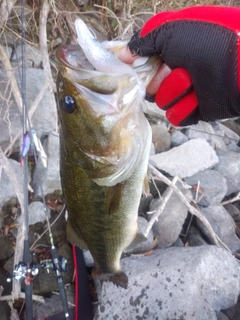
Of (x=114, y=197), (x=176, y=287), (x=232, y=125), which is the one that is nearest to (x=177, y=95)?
(x=114, y=197)

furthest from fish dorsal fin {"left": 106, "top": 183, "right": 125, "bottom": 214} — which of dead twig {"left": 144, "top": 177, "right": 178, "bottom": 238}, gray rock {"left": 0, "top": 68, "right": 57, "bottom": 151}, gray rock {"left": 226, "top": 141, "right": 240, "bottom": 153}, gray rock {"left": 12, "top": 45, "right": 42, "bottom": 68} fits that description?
gray rock {"left": 226, "top": 141, "right": 240, "bottom": 153}

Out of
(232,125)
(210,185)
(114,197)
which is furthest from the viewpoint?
(232,125)

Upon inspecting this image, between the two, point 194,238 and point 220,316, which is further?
point 194,238

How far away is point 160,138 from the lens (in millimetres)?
5160

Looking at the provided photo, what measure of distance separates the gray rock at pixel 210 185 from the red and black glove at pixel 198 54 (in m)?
2.93

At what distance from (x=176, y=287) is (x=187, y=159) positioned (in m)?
2.06

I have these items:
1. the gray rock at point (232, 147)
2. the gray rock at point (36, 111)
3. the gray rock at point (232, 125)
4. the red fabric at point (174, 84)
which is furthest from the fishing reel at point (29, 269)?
the gray rock at point (232, 125)

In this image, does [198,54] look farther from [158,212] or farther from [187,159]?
[187,159]

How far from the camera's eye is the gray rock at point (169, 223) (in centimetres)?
407

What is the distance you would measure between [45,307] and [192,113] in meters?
2.78

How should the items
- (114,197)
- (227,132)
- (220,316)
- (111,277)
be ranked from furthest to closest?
(227,132)
(220,316)
(111,277)
(114,197)

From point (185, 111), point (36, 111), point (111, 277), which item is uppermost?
point (185, 111)

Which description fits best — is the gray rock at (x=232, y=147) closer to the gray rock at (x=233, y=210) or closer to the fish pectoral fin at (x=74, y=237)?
the gray rock at (x=233, y=210)

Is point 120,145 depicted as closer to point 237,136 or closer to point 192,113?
point 192,113
